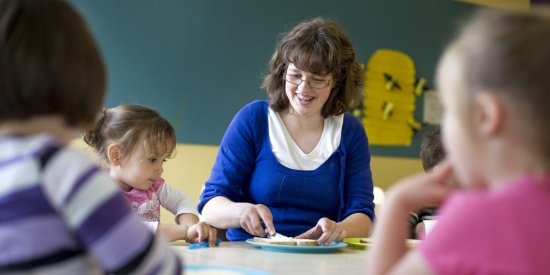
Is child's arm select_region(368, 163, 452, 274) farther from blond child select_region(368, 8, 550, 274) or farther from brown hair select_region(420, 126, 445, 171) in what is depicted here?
brown hair select_region(420, 126, 445, 171)

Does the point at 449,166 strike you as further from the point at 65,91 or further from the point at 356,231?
the point at 356,231

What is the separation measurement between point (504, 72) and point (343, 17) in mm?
3549

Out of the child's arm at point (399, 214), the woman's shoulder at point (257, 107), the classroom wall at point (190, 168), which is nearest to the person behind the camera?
the child's arm at point (399, 214)

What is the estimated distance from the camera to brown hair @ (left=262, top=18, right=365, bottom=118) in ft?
6.01

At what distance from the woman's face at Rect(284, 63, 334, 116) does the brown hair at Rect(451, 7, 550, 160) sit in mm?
1201

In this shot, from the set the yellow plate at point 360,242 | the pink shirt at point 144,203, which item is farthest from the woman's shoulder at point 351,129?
the pink shirt at point 144,203

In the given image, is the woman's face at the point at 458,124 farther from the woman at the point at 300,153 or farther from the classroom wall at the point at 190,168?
the classroom wall at the point at 190,168

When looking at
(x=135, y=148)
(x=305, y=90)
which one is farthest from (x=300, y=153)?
(x=135, y=148)

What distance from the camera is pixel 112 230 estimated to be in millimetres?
628

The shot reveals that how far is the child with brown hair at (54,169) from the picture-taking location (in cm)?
62

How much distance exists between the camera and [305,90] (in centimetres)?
183

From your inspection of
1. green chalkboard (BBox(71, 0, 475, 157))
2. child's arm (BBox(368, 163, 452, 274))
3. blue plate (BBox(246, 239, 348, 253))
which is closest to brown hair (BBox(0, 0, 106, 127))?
child's arm (BBox(368, 163, 452, 274))

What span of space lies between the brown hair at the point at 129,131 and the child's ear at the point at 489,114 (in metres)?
1.27

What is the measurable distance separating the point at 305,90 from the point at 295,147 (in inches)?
6.6
